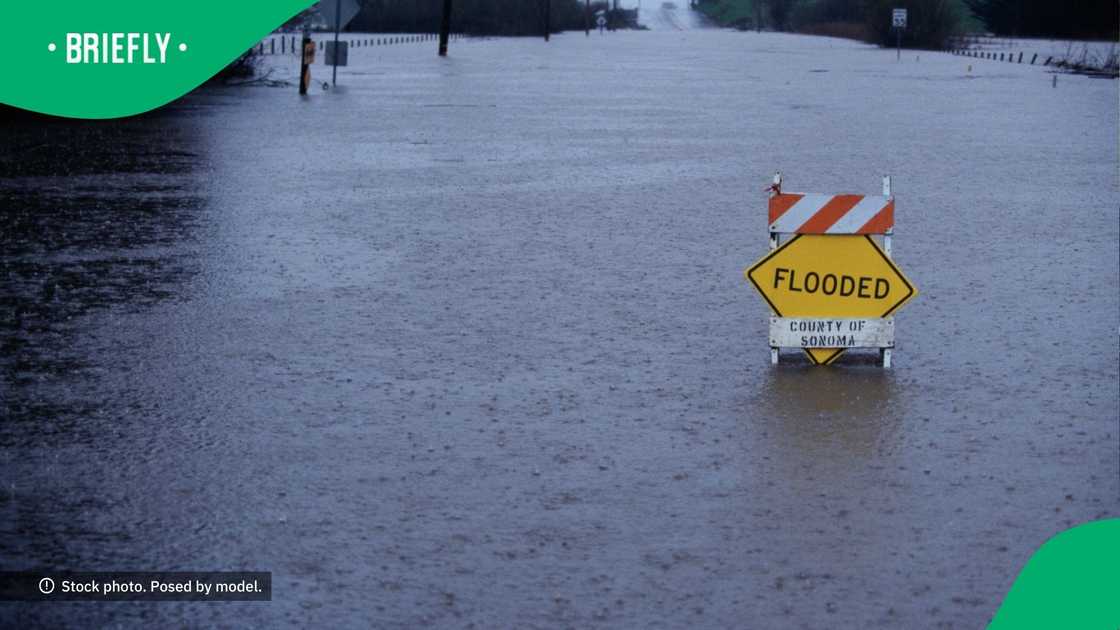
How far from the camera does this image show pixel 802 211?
10414mm

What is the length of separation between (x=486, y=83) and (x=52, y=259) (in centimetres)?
3406

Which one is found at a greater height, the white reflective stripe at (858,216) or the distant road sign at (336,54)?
the white reflective stripe at (858,216)

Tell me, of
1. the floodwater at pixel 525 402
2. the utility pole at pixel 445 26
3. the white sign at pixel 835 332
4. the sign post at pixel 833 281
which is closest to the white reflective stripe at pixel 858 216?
the sign post at pixel 833 281

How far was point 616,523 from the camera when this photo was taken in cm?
728

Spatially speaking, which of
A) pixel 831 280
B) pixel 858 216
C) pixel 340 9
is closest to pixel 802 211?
pixel 858 216

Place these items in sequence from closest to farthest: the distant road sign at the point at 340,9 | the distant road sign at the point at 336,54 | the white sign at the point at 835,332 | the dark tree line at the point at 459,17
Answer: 1. the white sign at the point at 835,332
2. the distant road sign at the point at 340,9
3. the distant road sign at the point at 336,54
4. the dark tree line at the point at 459,17

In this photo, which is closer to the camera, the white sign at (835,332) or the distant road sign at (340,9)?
the white sign at (835,332)

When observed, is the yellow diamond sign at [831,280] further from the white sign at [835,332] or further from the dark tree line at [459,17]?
the dark tree line at [459,17]

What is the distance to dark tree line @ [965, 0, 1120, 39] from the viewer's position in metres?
107

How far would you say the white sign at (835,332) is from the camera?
10.4 meters

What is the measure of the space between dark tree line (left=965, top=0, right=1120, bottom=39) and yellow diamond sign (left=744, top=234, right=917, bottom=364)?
9600 cm

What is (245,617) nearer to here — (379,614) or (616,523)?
(379,614)

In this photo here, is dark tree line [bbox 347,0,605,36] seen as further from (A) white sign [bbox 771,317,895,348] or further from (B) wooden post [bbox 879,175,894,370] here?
(A) white sign [bbox 771,317,895,348]

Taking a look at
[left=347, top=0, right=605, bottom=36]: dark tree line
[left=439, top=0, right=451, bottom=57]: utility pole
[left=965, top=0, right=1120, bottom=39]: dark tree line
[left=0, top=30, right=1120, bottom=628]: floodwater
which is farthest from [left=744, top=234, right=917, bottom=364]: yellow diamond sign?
[left=347, top=0, right=605, bottom=36]: dark tree line
